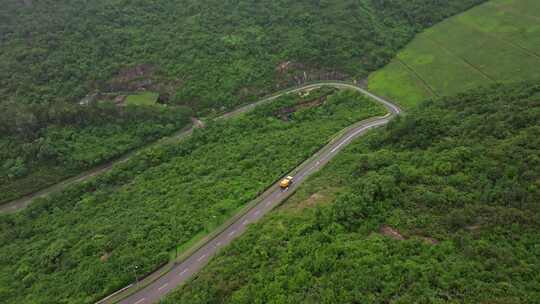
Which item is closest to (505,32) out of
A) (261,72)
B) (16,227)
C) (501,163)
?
(261,72)

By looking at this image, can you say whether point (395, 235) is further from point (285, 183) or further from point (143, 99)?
point (143, 99)

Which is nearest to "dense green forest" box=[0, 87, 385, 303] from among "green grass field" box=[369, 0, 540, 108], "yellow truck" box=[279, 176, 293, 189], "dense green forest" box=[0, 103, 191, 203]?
"yellow truck" box=[279, 176, 293, 189]

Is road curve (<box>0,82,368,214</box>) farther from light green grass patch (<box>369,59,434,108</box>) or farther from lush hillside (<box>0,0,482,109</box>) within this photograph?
light green grass patch (<box>369,59,434,108</box>)

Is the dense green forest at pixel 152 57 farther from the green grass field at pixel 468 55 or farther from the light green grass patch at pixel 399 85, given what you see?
the green grass field at pixel 468 55

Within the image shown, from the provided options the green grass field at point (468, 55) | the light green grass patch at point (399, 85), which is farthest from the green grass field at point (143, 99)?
the green grass field at point (468, 55)

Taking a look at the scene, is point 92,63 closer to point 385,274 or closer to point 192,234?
point 192,234
